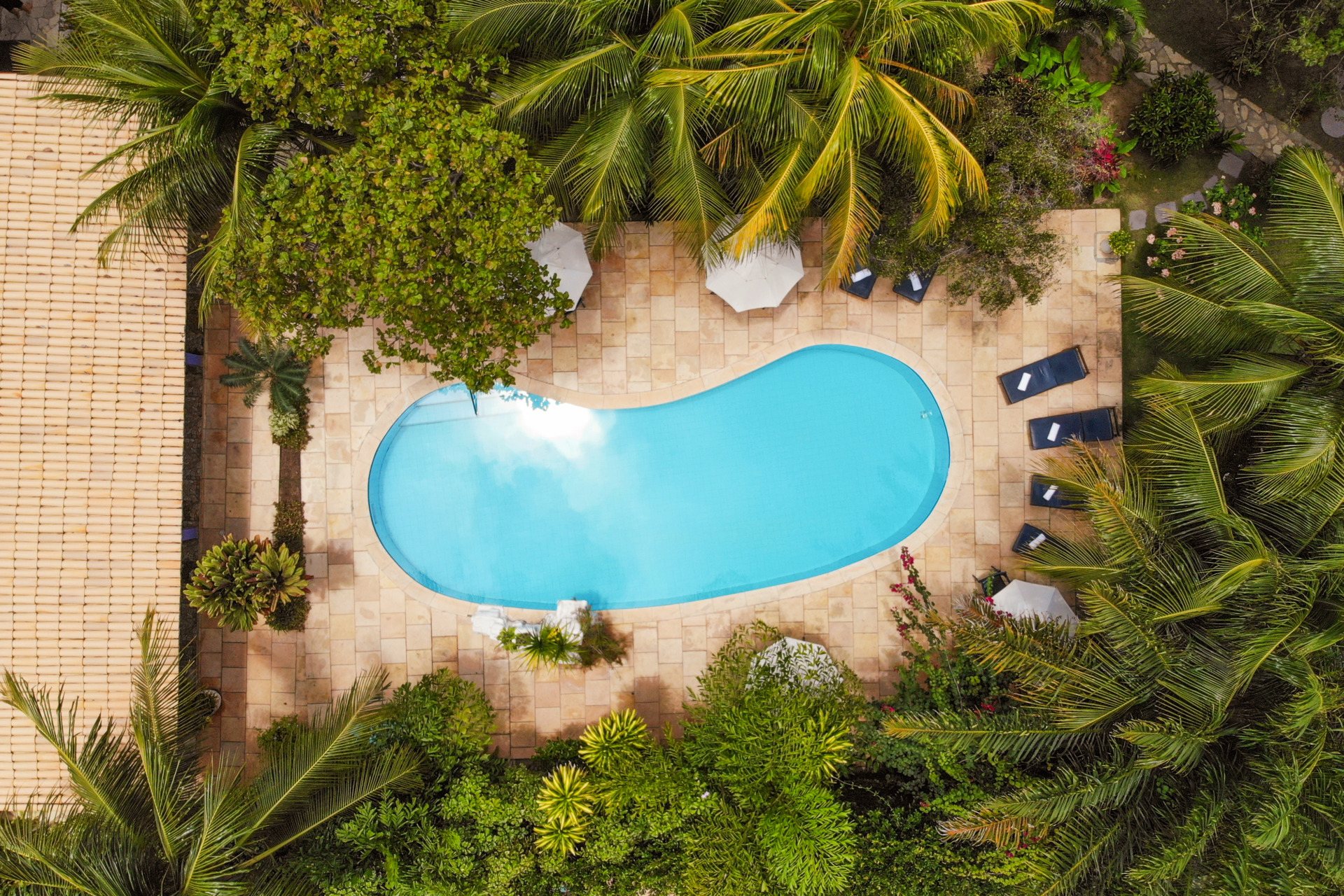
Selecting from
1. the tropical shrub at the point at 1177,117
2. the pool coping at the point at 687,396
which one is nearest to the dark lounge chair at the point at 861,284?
the pool coping at the point at 687,396

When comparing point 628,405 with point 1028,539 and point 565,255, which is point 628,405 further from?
point 1028,539

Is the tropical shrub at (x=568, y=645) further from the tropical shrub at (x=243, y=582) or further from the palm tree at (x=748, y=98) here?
the palm tree at (x=748, y=98)

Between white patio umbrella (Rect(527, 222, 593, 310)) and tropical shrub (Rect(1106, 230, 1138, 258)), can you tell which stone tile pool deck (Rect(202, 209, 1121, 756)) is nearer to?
tropical shrub (Rect(1106, 230, 1138, 258))

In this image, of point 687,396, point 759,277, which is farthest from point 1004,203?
point 687,396

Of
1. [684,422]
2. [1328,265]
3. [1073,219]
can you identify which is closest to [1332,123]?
[1073,219]

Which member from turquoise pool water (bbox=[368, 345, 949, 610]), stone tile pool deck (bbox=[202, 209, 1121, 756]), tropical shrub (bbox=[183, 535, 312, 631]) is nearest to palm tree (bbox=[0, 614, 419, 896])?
tropical shrub (bbox=[183, 535, 312, 631])

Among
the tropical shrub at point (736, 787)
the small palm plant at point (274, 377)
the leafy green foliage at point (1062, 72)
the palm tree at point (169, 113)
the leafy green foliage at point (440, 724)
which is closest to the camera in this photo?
the palm tree at point (169, 113)
